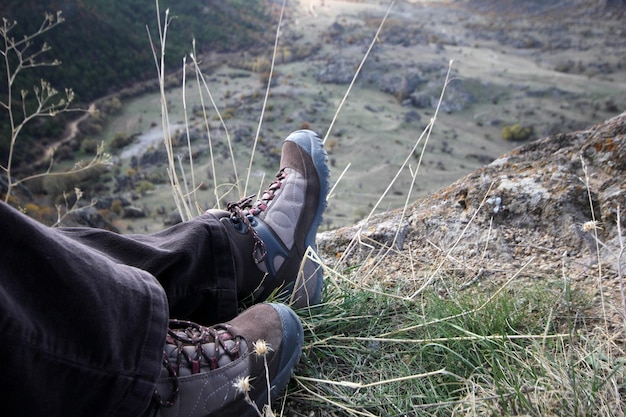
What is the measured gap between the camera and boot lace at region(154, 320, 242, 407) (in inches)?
31.2

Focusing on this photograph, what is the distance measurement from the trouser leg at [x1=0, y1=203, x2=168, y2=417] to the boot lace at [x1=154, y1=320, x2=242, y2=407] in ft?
0.28

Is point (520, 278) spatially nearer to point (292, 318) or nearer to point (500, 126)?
point (292, 318)

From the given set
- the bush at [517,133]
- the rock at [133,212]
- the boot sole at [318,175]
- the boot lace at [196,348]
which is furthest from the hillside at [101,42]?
the boot lace at [196,348]

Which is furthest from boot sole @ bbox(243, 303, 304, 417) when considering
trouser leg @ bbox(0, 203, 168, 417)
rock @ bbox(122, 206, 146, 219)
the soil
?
rock @ bbox(122, 206, 146, 219)

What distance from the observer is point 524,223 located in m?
1.37

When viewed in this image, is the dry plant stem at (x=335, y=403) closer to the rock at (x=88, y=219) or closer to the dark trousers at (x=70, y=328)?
the dark trousers at (x=70, y=328)

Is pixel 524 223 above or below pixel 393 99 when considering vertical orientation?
above

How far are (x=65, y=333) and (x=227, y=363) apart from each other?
11.7 inches

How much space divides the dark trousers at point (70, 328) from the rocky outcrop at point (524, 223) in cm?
61

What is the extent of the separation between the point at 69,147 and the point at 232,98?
23.3 feet

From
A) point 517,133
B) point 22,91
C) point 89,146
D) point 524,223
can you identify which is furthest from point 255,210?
point 89,146

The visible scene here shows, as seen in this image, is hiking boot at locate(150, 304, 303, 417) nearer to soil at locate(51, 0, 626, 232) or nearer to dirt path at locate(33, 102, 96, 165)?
soil at locate(51, 0, 626, 232)

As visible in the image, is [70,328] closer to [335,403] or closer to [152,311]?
[152,311]

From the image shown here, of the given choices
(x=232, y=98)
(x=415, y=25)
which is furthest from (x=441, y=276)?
(x=415, y=25)
